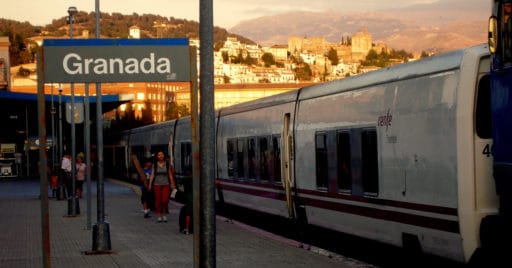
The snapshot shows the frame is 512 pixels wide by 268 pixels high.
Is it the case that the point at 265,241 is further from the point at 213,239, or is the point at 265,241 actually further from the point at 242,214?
the point at 242,214

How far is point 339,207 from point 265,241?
1.76m

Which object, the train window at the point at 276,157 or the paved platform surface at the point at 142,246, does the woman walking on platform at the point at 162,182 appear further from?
the train window at the point at 276,157

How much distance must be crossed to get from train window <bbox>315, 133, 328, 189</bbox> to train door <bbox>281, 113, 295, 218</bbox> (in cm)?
201

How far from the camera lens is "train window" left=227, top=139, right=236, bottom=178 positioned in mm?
Answer: 25977

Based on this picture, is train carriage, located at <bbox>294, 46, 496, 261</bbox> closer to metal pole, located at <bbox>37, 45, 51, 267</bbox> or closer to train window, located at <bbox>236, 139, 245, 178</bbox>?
metal pole, located at <bbox>37, 45, 51, 267</bbox>

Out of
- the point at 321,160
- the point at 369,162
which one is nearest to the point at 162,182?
the point at 321,160

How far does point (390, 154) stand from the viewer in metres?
13.6

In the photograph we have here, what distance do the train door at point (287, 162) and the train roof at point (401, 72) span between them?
1527mm

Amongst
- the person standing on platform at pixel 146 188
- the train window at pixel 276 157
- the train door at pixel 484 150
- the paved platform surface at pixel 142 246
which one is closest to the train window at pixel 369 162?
the paved platform surface at pixel 142 246

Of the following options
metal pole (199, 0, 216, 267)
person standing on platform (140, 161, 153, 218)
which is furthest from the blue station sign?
person standing on platform (140, 161, 153, 218)

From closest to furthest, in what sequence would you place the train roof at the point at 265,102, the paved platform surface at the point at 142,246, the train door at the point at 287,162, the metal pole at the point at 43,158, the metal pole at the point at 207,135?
the metal pole at the point at 207,135
the metal pole at the point at 43,158
the paved platform surface at the point at 142,246
the train door at the point at 287,162
the train roof at the point at 265,102

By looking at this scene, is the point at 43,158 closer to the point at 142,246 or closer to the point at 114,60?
the point at 114,60

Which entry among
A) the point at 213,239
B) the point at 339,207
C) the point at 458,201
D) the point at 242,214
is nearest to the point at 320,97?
the point at 339,207

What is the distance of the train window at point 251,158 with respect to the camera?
76.9ft
